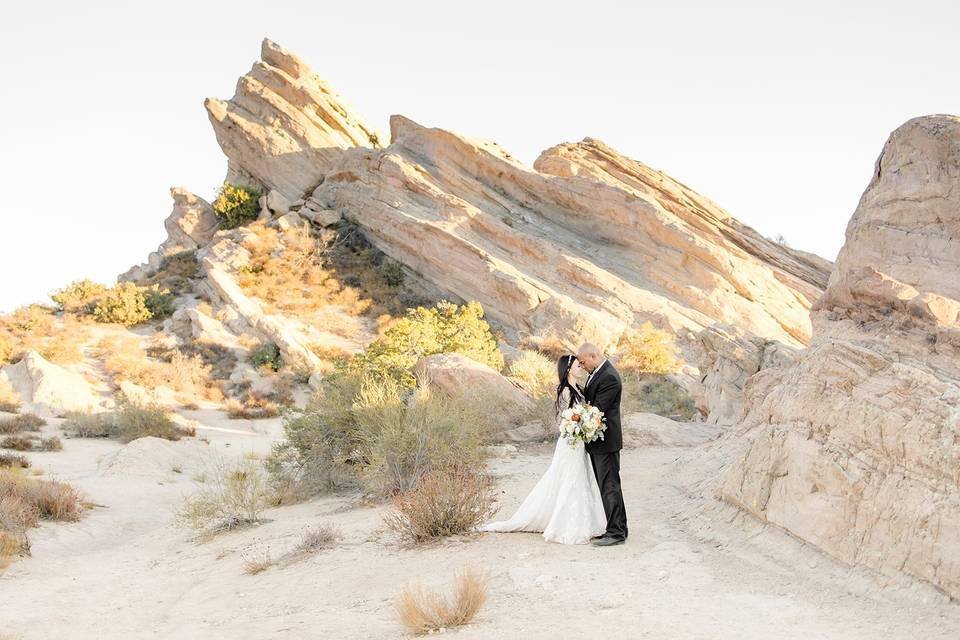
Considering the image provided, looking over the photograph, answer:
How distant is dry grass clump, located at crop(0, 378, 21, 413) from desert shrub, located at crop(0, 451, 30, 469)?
4.97 metres

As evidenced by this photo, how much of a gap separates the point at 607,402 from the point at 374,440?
191 inches

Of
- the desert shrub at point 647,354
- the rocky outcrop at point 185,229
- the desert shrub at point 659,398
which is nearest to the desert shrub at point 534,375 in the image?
the desert shrub at point 659,398

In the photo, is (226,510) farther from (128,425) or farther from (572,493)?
(128,425)

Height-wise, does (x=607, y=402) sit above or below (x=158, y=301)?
above

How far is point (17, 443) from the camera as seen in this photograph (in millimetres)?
15680

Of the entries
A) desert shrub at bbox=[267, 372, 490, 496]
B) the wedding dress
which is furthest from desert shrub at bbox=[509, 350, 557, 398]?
the wedding dress

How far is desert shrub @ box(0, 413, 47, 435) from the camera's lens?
1673cm

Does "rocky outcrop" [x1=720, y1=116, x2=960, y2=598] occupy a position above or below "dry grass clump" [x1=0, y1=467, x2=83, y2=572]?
above

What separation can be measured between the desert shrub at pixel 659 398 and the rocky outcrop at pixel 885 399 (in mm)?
8169

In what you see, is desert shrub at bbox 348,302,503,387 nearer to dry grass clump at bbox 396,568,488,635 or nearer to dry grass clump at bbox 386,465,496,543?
dry grass clump at bbox 386,465,496,543

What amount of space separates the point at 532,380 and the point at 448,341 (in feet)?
7.79

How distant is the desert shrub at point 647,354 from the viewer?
21812 millimetres

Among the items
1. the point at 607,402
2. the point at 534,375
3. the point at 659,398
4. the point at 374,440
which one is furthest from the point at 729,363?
the point at 607,402

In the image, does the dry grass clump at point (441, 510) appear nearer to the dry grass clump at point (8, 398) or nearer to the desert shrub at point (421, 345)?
the desert shrub at point (421, 345)
